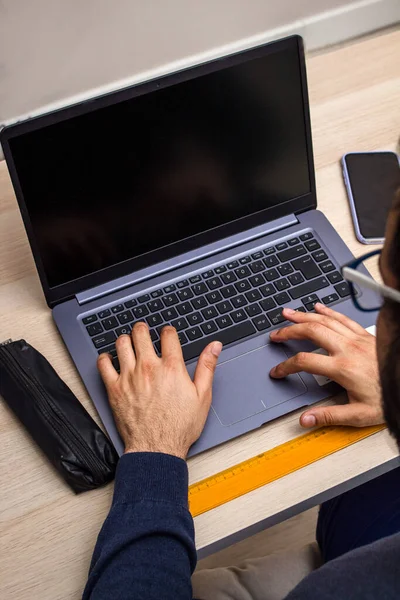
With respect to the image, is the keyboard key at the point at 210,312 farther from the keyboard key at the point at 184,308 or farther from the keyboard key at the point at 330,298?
the keyboard key at the point at 330,298

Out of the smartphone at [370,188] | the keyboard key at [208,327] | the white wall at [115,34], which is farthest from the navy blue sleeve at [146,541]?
the white wall at [115,34]

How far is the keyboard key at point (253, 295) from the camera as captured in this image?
1116mm

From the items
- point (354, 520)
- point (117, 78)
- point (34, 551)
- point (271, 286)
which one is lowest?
point (354, 520)

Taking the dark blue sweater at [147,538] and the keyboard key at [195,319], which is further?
the keyboard key at [195,319]

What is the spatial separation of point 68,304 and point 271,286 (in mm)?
320

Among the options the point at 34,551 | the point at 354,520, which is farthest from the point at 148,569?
the point at 354,520

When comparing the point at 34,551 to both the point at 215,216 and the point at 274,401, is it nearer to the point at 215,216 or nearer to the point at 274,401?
the point at 274,401

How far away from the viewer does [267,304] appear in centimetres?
111

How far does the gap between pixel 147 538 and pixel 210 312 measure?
360 mm

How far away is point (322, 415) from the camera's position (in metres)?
0.99

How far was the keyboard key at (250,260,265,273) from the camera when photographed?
3.77 ft

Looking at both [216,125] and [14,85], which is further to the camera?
[14,85]

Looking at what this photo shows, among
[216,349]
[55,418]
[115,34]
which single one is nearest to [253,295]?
[216,349]

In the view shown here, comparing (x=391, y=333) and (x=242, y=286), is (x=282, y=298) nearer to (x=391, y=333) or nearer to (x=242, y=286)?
(x=242, y=286)
